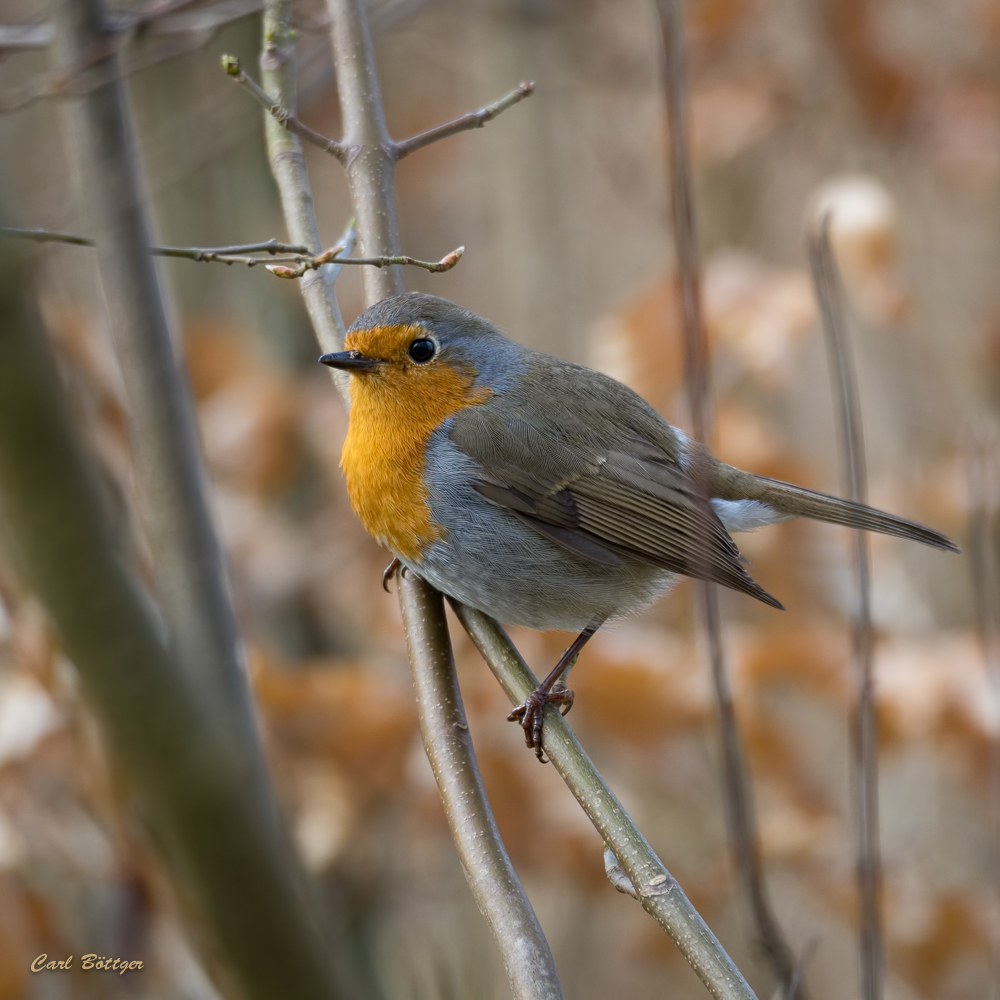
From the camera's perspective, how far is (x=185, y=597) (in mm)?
1694

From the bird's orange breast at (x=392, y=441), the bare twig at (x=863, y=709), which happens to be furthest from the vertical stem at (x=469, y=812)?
the bare twig at (x=863, y=709)

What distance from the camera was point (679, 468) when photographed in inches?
120

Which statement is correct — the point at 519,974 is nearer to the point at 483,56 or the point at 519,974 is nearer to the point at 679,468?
the point at 679,468

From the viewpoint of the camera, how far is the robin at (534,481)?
269 centimetres

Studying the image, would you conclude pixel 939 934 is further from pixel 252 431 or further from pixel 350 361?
pixel 252 431

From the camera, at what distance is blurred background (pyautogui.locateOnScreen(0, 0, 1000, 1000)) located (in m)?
3.24

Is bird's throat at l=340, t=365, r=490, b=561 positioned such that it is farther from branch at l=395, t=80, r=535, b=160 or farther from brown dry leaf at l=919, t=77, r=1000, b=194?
brown dry leaf at l=919, t=77, r=1000, b=194

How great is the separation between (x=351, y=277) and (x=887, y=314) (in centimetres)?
370

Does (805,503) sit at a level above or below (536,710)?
below

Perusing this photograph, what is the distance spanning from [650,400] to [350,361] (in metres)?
1.37

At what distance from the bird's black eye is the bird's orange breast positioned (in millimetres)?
20

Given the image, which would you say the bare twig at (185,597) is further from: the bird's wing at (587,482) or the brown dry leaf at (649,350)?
the brown dry leaf at (649,350)

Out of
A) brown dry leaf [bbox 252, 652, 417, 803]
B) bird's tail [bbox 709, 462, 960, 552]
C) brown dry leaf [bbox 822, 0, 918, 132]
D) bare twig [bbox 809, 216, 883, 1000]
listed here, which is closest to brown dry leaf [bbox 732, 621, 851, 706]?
bird's tail [bbox 709, 462, 960, 552]

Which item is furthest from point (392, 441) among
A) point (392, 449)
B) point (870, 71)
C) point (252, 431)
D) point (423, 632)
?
point (870, 71)
